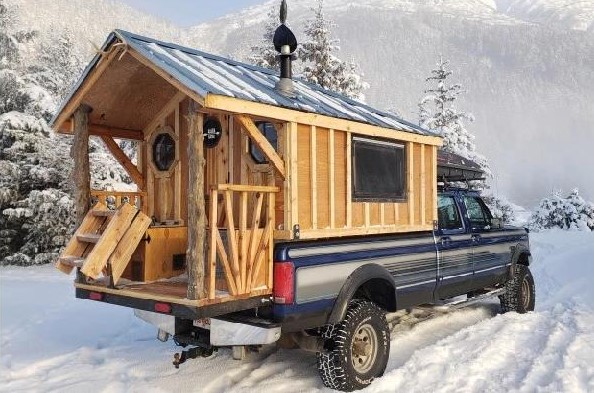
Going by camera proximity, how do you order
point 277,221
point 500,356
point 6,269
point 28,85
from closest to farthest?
point 277,221, point 500,356, point 6,269, point 28,85

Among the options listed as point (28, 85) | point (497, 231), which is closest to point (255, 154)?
point (497, 231)

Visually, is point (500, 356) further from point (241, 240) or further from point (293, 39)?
point (293, 39)

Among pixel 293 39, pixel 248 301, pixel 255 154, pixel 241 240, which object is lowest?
pixel 248 301

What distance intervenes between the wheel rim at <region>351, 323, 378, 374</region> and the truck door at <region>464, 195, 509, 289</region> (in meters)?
2.65

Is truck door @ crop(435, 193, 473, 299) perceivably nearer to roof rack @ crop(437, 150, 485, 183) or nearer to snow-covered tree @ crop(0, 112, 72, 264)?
roof rack @ crop(437, 150, 485, 183)

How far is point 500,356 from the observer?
5.67 m

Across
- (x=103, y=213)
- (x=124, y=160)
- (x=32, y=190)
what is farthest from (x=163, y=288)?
(x=32, y=190)

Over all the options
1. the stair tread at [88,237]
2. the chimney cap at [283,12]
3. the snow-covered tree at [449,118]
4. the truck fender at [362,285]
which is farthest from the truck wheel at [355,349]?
the snow-covered tree at [449,118]

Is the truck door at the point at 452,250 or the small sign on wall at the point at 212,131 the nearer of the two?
the small sign on wall at the point at 212,131

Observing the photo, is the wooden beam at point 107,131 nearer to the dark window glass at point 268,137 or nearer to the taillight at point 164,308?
the dark window glass at point 268,137

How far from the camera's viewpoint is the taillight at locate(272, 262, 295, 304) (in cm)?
459

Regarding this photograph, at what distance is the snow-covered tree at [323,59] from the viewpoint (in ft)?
74.6

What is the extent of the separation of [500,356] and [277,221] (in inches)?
110

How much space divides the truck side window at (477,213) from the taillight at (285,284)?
3.79m
